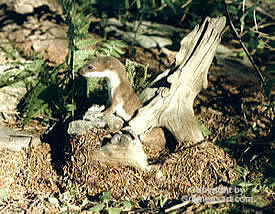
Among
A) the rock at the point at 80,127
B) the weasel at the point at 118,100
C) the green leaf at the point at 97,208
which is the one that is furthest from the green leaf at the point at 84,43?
the green leaf at the point at 97,208

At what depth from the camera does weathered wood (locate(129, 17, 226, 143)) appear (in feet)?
13.3

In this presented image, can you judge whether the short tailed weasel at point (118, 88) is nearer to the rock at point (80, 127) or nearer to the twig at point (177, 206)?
the rock at point (80, 127)

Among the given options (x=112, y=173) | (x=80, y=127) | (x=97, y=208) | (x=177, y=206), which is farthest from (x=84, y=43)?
(x=177, y=206)

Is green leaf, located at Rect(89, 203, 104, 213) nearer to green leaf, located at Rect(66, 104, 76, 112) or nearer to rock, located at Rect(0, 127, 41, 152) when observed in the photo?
green leaf, located at Rect(66, 104, 76, 112)

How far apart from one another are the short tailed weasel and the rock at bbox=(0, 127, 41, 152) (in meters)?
1.00

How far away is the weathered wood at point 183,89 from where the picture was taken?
407 cm

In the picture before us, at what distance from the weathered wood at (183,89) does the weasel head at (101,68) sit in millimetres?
542

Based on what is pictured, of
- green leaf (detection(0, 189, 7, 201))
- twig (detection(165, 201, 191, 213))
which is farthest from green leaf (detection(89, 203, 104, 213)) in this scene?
green leaf (detection(0, 189, 7, 201))

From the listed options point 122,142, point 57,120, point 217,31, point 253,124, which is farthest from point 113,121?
point 253,124

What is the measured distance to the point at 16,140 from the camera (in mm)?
4391

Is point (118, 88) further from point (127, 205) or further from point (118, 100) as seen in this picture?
point (127, 205)

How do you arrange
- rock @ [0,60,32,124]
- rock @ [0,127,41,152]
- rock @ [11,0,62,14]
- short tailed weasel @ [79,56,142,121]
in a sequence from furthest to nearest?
rock @ [11,0,62,14], rock @ [0,60,32,124], rock @ [0,127,41,152], short tailed weasel @ [79,56,142,121]

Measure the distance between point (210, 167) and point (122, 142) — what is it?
38.9 inches

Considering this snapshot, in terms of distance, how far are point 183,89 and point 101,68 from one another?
0.94 metres
